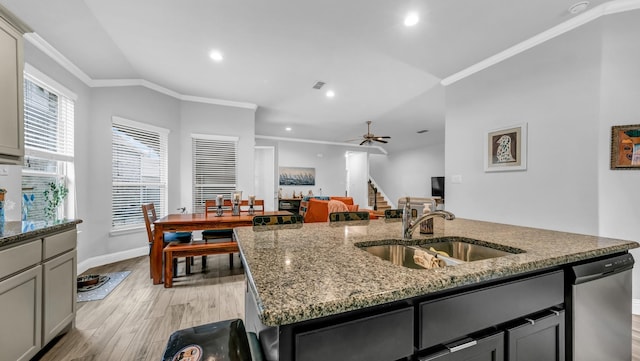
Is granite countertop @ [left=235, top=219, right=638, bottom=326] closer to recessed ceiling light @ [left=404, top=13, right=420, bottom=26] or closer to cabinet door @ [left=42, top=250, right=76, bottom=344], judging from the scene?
cabinet door @ [left=42, top=250, right=76, bottom=344]

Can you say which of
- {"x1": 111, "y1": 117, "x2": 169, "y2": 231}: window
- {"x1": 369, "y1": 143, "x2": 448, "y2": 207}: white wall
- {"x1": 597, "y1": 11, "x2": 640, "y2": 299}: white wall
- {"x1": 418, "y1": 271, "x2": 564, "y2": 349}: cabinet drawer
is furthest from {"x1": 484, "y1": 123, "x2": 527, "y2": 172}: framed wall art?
{"x1": 369, "y1": 143, "x2": 448, "y2": 207}: white wall

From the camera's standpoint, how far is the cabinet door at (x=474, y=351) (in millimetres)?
828

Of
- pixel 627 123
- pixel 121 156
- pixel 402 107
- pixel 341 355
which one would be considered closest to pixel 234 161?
pixel 121 156

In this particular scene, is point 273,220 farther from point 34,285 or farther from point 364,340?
point 34,285

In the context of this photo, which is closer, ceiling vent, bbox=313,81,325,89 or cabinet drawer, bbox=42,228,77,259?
cabinet drawer, bbox=42,228,77,259

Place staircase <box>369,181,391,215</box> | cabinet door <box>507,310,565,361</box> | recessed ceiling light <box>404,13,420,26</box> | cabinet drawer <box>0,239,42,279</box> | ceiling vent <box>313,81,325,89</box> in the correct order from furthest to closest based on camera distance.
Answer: staircase <box>369,181,391,215</box>
ceiling vent <box>313,81,325,89</box>
recessed ceiling light <box>404,13,420,26</box>
cabinet drawer <box>0,239,42,279</box>
cabinet door <box>507,310,565,361</box>

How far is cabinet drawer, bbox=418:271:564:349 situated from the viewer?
82cm

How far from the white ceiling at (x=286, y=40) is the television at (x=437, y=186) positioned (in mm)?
4129

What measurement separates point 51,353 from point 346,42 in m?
3.74

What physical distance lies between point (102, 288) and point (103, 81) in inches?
116

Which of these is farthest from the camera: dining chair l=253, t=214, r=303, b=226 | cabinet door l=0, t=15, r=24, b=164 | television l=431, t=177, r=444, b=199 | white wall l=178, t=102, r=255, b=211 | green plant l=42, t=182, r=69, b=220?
television l=431, t=177, r=444, b=199

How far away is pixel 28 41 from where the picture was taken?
2609 mm

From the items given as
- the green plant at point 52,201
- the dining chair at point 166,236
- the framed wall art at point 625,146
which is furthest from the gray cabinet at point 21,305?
the framed wall art at point 625,146

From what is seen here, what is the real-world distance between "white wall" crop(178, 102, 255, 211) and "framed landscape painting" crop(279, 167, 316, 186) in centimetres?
312
